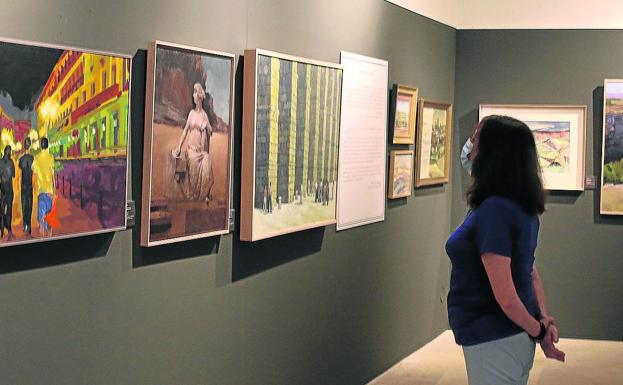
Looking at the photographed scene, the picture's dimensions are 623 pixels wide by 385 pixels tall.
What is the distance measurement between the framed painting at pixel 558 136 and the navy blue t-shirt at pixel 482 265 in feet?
16.4

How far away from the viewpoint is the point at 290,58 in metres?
5.01

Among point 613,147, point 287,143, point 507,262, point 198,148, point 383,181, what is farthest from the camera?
point 613,147

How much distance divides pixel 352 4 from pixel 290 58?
1244mm

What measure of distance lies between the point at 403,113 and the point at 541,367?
2.32 m

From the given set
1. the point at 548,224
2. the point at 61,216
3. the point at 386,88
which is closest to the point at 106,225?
the point at 61,216

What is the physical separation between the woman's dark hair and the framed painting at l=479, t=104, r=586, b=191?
16.1ft

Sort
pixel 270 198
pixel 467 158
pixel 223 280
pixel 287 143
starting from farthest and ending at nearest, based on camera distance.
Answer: pixel 287 143
pixel 270 198
pixel 223 280
pixel 467 158

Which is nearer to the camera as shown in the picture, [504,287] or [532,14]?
[504,287]

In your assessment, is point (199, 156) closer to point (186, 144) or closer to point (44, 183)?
point (186, 144)

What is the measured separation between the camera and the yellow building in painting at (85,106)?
3.26 m

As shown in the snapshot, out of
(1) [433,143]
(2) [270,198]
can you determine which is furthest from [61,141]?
(1) [433,143]

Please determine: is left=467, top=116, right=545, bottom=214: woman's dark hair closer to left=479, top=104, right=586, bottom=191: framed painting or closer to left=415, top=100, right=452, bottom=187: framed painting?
left=415, top=100, right=452, bottom=187: framed painting

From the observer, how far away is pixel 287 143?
507 centimetres

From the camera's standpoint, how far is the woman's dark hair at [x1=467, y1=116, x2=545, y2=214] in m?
3.46
